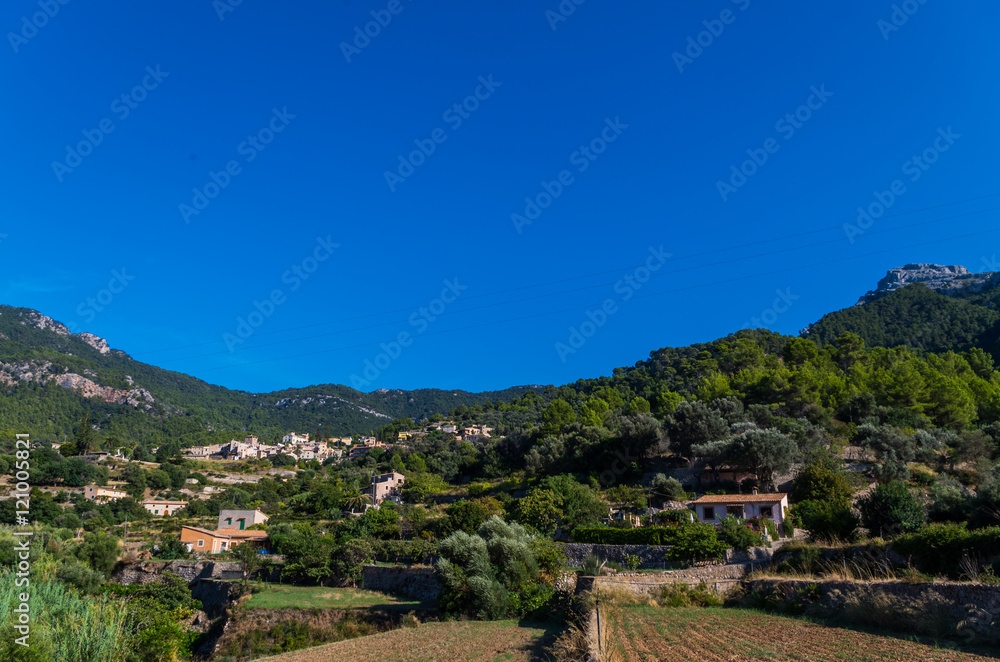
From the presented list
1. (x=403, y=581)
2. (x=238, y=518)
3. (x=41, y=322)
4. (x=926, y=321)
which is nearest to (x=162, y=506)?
(x=238, y=518)

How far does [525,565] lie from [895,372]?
41.9 meters

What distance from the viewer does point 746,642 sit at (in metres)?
9.96

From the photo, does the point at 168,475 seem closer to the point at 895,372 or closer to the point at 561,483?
the point at 561,483

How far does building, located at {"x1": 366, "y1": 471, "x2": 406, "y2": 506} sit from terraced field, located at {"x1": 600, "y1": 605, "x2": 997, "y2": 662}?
44.8m

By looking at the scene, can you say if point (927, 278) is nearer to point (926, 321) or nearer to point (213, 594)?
point (926, 321)

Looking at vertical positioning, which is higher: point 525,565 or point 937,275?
point 937,275

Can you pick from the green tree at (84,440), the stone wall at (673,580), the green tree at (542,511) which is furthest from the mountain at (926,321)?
the green tree at (84,440)

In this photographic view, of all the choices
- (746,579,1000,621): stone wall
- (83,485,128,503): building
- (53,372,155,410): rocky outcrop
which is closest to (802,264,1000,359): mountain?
(746,579,1000,621): stone wall

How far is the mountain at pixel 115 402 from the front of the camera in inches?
4813

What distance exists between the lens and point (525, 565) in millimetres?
18297

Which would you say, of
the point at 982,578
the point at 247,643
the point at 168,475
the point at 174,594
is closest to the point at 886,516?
the point at 982,578

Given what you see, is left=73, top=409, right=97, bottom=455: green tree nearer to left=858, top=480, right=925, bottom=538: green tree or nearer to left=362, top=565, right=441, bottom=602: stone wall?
left=362, top=565, right=441, bottom=602: stone wall

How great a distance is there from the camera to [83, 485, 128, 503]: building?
58.2m

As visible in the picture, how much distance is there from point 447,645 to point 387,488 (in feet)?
158
